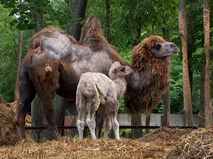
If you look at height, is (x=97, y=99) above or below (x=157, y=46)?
below

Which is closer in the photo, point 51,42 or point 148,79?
point 51,42

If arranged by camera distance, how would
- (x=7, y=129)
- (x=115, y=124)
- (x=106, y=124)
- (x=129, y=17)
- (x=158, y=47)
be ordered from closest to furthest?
(x=115, y=124) → (x=106, y=124) → (x=7, y=129) → (x=158, y=47) → (x=129, y=17)

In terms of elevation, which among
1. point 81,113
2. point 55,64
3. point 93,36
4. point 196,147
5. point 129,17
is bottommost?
point 196,147

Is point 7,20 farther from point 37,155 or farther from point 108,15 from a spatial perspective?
point 37,155

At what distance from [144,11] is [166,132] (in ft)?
22.2

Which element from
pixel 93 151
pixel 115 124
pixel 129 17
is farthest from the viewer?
pixel 129 17

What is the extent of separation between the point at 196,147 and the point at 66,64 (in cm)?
438

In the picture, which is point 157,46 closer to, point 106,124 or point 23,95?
point 106,124

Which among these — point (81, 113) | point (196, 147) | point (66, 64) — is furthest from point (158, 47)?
point (196, 147)

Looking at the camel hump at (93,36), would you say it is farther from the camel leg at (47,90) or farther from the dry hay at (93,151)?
the dry hay at (93,151)

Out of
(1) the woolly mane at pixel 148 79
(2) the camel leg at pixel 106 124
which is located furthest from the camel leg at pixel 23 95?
(1) the woolly mane at pixel 148 79

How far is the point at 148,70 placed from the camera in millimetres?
8172

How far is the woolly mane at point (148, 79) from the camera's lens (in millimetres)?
8094

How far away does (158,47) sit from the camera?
8.40 metres
